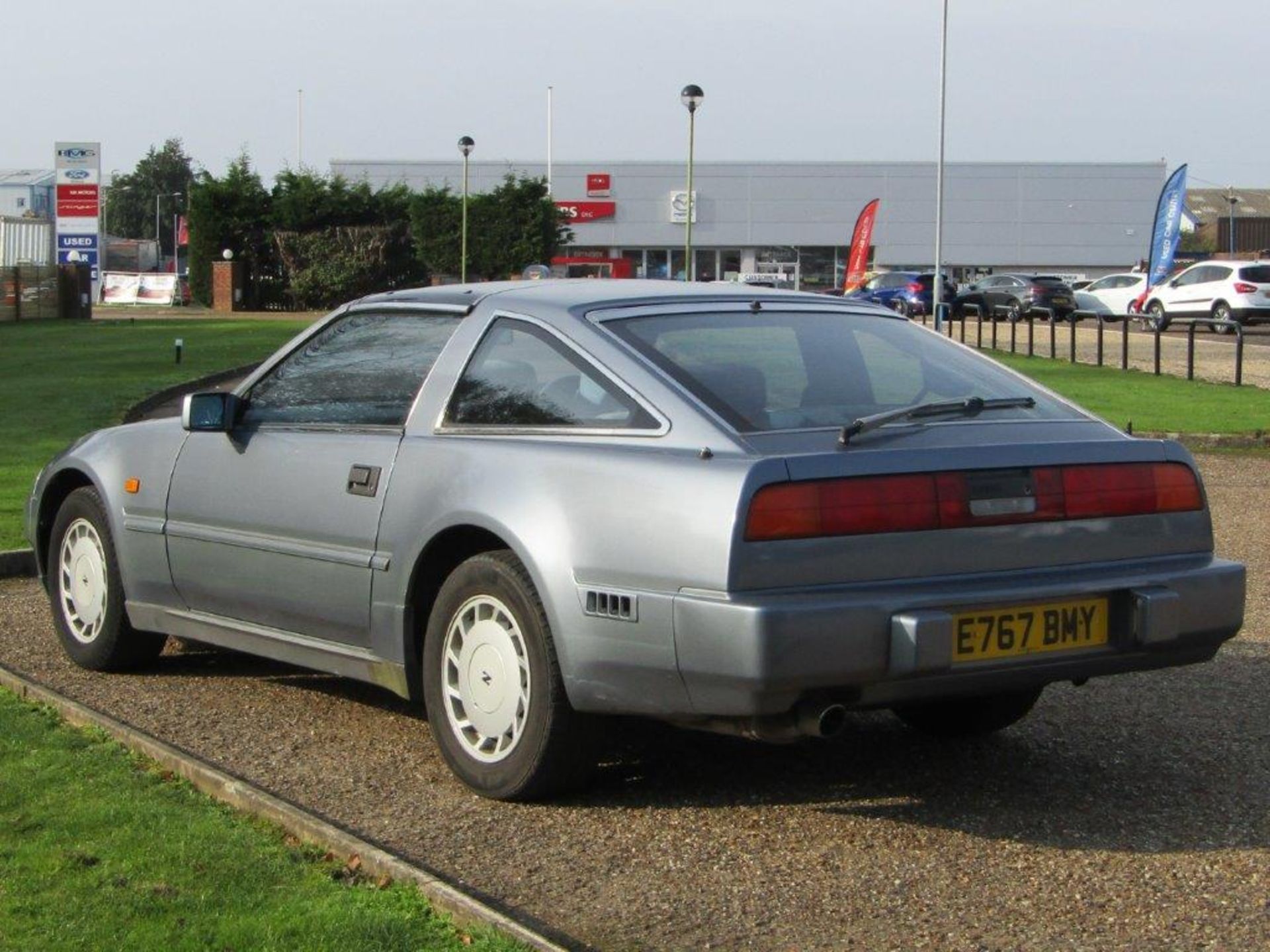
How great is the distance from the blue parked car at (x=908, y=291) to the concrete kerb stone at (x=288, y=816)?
4788 centimetres

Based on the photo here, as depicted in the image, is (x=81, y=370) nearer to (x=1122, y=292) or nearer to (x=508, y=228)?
(x=1122, y=292)

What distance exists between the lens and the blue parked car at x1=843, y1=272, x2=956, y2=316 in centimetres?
5497

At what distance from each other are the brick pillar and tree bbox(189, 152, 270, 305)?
0.98 meters

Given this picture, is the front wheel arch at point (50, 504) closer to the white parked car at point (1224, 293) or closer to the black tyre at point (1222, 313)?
the white parked car at point (1224, 293)

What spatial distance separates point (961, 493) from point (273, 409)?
2.65m

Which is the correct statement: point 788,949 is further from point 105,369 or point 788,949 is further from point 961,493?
point 105,369

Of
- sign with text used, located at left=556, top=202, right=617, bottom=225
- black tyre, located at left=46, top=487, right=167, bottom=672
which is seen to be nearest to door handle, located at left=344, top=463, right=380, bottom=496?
black tyre, located at left=46, top=487, right=167, bottom=672

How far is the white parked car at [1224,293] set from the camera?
1686 inches

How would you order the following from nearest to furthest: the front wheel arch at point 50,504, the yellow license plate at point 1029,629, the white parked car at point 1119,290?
the yellow license plate at point 1029,629 → the front wheel arch at point 50,504 → the white parked car at point 1119,290

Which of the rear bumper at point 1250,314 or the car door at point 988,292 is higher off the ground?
the car door at point 988,292

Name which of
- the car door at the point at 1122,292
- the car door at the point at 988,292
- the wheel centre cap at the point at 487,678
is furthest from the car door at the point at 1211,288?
the wheel centre cap at the point at 487,678

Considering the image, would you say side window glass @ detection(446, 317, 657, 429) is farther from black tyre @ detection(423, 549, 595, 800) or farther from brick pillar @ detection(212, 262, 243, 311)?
brick pillar @ detection(212, 262, 243, 311)

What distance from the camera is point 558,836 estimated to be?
482 cm

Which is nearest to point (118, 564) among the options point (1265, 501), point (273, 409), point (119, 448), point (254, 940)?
point (119, 448)
